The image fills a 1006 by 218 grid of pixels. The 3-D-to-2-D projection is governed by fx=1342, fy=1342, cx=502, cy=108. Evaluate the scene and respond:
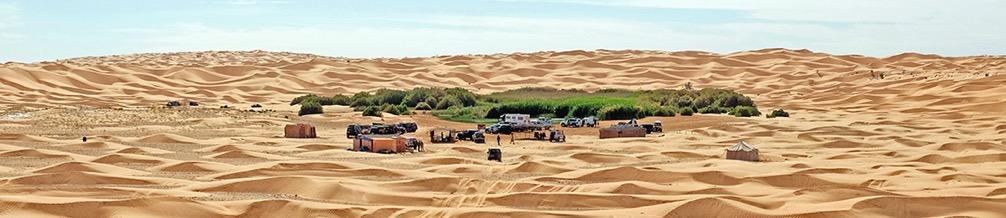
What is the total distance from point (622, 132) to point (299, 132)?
8173 mm

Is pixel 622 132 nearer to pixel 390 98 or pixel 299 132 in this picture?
pixel 299 132

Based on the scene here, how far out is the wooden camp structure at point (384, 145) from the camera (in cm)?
2862

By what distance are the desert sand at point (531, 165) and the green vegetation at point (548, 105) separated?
2.02m

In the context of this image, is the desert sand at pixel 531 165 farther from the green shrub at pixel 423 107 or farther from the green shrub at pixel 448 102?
the green shrub at pixel 448 102

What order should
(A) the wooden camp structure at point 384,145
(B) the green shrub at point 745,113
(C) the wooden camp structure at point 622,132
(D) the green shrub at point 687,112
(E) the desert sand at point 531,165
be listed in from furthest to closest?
1. (D) the green shrub at point 687,112
2. (B) the green shrub at point 745,113
3. (C) the wooden camp structure at point 622,132
4. (A) the wooden camp structure at point 384,145
5. (E) the desert sand at point 531,165

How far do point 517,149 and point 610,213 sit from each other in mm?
12631

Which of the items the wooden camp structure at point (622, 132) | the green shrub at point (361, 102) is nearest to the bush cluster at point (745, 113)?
the wooden camp structure at point (622, 132)

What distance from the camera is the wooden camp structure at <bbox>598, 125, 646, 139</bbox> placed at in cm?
3409

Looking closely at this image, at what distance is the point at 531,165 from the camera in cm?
2398

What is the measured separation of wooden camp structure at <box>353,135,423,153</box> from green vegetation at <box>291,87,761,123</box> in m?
14.6

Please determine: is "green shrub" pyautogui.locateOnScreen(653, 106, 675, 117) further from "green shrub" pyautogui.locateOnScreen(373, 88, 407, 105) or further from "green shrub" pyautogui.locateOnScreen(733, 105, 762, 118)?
"green shrub" pyautogui.locateOnScreen(373, 88, 407, 105)

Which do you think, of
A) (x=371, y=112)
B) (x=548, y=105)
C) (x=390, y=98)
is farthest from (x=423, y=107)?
(x=548, y=105)

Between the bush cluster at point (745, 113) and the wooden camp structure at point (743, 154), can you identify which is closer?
the wooden camp structure at point (743, 154)

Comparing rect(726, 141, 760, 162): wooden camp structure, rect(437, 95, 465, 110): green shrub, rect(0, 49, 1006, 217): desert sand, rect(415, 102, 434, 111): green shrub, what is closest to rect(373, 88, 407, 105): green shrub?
rect(415, 102, 434, 111): green shrub
